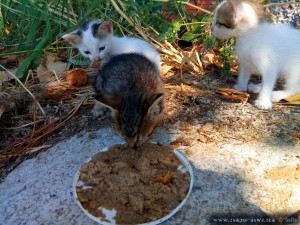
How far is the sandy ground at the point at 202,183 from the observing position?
203 cm

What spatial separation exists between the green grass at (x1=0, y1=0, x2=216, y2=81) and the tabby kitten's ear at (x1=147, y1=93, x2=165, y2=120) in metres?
1.21

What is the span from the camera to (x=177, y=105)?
9.98ft

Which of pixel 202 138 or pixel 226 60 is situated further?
pixel 226 60

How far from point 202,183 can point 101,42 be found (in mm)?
2110

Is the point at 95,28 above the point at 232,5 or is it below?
below

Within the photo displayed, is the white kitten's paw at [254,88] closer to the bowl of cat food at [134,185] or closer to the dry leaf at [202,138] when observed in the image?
the dry leaf at [202,138]

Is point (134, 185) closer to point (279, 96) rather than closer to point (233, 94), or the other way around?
point (233, 94)

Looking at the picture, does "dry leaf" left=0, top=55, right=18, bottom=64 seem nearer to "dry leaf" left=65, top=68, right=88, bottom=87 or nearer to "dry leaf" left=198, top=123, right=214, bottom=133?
"dry leaf" left=65, top=68, right=88, bottom=87

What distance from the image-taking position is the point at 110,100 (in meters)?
2.37

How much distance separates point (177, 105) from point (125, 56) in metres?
0.62

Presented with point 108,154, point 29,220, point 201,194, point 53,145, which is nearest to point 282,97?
point 201,194

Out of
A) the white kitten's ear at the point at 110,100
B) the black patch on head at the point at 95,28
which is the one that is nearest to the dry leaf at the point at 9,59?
the black patch on head at the point at 95,28

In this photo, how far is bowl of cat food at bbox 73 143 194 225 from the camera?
1986 mm

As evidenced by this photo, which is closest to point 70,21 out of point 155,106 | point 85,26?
point 85,26
